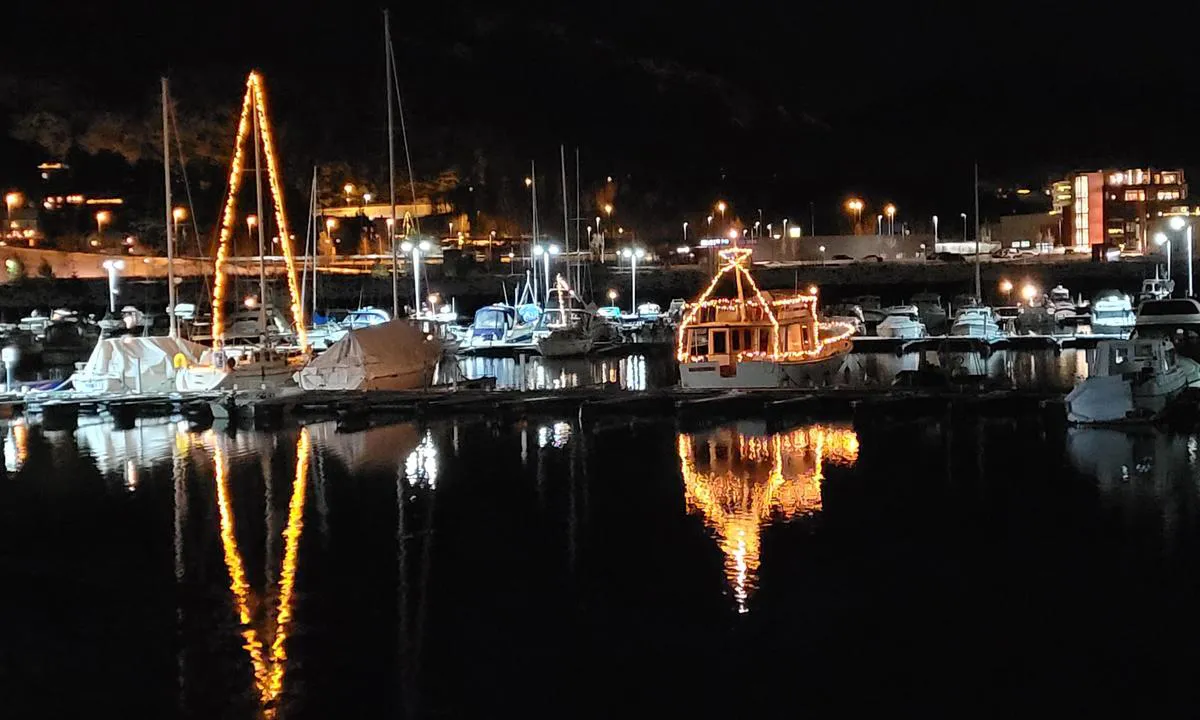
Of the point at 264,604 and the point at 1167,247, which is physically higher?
the point at 1167,247

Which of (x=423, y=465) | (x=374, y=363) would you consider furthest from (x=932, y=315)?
(x=423, y=465)

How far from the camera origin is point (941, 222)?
6501 inches

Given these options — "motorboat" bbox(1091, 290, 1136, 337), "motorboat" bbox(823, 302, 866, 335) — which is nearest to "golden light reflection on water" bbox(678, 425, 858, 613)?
"motorboat" bbox(1091, 290, 1136, 337)

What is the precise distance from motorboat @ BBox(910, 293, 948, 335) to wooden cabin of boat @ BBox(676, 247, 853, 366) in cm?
2391

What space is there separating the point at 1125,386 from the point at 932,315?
1382 inches

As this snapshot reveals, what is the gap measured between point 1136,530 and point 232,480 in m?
14.3

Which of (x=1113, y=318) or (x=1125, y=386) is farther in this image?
(x=1113, y=318)

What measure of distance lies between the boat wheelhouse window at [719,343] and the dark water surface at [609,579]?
7.11 meters

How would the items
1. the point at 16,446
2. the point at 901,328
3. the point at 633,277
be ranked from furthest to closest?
the point at 633,277, the point at 901,328, the point at 16,446

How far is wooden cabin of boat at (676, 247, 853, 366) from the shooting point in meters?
31.2

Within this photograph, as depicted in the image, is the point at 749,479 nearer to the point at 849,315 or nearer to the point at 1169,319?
the point at 1169,319

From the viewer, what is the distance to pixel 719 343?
104 ft

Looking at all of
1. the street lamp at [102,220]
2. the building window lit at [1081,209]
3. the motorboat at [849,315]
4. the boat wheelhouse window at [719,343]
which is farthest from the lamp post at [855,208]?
the boat wheelhouse window at [719,343]

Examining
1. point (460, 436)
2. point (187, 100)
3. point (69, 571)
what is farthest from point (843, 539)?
point (187, 100)
